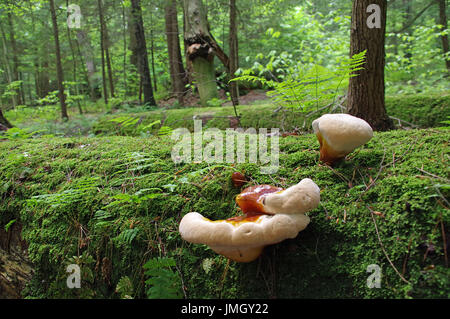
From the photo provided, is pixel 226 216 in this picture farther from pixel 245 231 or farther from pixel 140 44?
pixel 140 44

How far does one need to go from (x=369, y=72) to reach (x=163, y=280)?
3.15 metres

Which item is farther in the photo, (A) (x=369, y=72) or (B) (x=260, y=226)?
(A) (x=369, y=72)

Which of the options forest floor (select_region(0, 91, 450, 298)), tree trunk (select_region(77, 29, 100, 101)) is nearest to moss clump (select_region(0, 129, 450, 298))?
forest floor (select_region(0, 91, 450, 298))

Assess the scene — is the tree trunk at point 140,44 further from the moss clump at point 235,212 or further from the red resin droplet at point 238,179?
the red resin droplet at point 238,179

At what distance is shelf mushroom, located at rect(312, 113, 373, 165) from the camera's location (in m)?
1.74

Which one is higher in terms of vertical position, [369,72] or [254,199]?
[369,72]

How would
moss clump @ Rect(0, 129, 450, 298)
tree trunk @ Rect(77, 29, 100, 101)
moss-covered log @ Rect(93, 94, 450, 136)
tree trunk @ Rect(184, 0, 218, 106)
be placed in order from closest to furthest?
moss clump @ Rect(0, 129, 450, 298) < moss-covered log @ Rect(93, 94, 450, 136) < tree trunk @ Rect(184, 0, 218, 106) < tree trunk @ Rect(77, 29, 100, 101)

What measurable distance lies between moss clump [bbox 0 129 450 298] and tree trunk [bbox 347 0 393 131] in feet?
2.64

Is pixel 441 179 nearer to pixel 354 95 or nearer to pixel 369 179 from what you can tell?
pixel 369 179

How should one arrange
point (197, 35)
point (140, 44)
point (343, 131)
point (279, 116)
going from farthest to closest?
point (140, 44), point (197, 35), point (279, 116), point (343, 131)

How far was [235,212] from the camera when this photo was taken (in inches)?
75.8

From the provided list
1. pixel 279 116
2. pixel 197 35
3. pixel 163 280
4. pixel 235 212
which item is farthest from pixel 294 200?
pixel 197 35

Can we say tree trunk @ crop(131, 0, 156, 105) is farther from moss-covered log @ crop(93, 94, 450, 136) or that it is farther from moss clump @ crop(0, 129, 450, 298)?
moss clump @ crop(0, 129, 450, 298)

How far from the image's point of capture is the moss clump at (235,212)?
145cm
